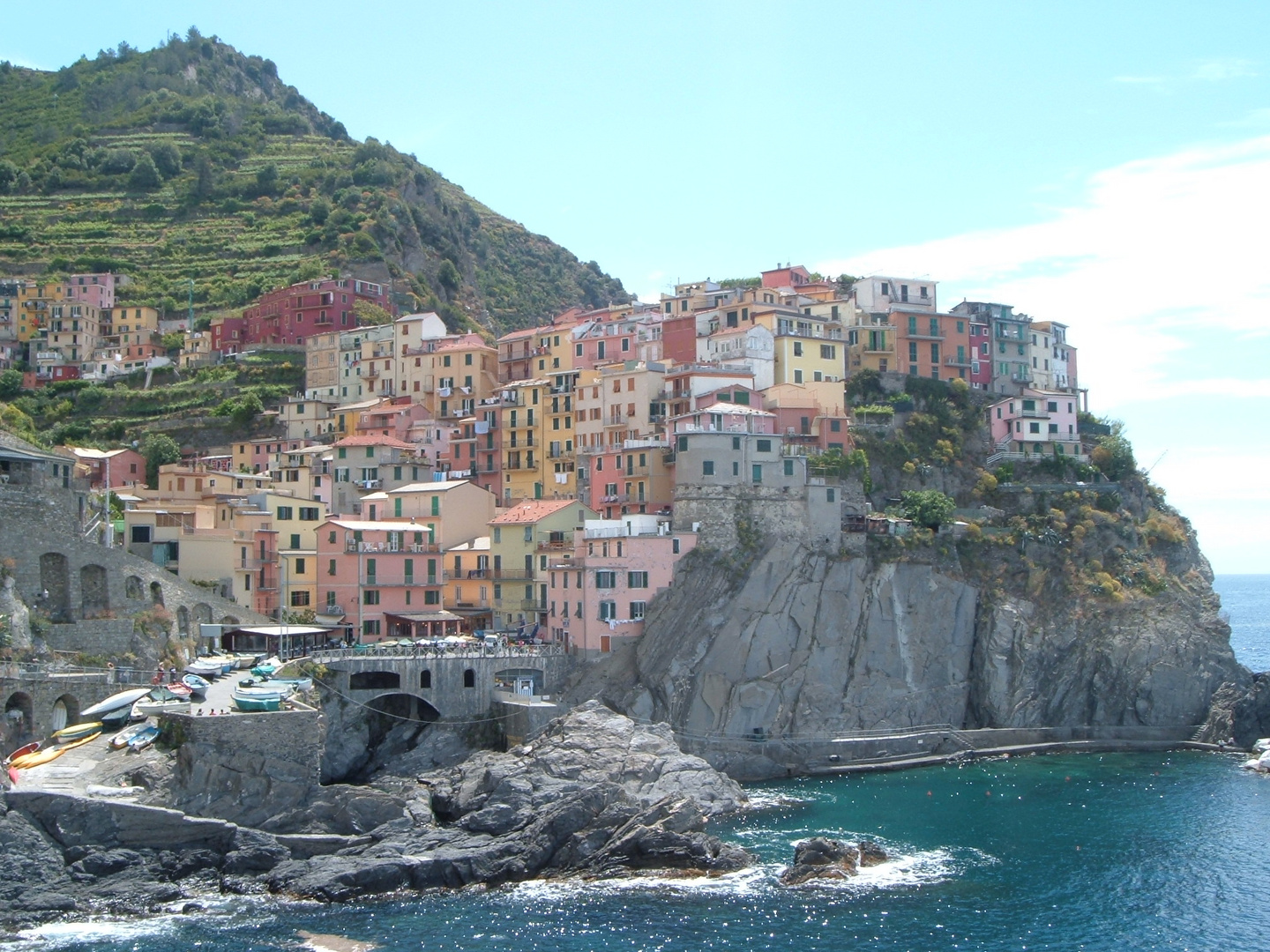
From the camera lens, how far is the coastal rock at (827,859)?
5091 cm

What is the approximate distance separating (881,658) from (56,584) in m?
39.3

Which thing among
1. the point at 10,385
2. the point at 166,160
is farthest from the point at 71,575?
→ the point at 166,160

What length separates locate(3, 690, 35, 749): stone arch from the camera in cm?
5409

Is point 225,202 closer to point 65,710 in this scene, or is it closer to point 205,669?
point 205,669

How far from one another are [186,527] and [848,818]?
37400 mm

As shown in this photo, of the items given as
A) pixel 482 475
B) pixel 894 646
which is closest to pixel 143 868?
pixel 894 646

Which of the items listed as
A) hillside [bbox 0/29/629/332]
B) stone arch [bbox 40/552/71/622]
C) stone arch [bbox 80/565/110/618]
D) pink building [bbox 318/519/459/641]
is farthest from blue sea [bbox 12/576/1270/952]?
hillside [bbox 0/29/629/332]

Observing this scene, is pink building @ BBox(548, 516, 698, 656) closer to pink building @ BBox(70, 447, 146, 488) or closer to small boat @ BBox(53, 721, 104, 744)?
small boat @ BBox(53, 721, 104, 744)

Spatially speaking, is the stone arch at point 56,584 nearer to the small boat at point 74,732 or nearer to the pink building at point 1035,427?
the small boat at point 74,732

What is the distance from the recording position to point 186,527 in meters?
76.1

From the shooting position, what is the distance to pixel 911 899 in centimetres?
4888

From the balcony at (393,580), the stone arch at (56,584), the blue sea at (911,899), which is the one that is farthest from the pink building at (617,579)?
the stone arch at (56,584)

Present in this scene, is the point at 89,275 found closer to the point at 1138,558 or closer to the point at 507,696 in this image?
the point at 507,696

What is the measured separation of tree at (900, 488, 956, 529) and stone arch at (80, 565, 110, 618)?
4116 centimetres
